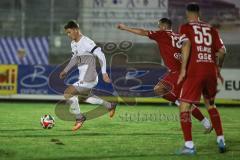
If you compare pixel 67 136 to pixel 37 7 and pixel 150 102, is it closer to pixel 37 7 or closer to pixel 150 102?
pixel 150 102

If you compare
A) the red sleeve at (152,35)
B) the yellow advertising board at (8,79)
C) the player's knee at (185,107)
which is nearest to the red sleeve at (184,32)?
the player's knee at (185,107)

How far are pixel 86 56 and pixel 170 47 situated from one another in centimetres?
186

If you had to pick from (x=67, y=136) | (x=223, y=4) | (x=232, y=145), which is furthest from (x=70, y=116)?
(x=223, y=4)

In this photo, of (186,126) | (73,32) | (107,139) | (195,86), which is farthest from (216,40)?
(73,32)

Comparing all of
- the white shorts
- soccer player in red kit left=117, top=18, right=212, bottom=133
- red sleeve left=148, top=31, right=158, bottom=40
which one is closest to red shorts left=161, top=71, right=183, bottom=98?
soccer player in red kit left=117, top=18, right=212, bottom=133

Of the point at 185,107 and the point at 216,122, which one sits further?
A: the point at 216,122

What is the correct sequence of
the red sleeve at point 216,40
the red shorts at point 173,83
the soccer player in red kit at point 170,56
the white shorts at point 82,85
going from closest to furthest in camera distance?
the red sleeve at point 216,40
the soccer player in red kit at point 170,56
the red shorts at point 173,83
the white shorts at point 82,85

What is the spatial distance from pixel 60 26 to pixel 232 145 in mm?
14263

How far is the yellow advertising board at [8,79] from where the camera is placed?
62.0 feet

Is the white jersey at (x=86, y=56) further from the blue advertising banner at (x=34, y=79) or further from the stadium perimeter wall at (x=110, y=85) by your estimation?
the blue advertising banner at (x=34, y=79)

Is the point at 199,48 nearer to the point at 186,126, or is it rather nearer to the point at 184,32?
the point at 184,32

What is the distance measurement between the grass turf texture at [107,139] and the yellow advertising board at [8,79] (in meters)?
5.19

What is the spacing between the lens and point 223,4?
72.7 feet

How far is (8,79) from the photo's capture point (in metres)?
19.0
